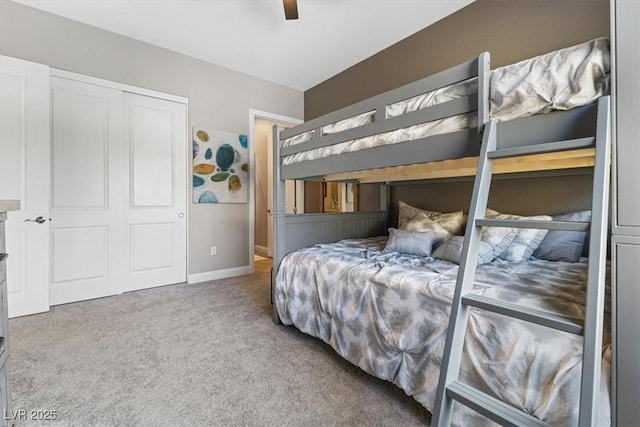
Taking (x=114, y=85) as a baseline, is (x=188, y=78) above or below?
above

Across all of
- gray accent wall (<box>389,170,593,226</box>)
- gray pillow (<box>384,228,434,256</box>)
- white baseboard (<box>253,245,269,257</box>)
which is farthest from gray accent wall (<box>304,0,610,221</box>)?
white baseboard (<box>253,245,269,257</box>)

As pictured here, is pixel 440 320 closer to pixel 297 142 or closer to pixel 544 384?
pixel 544 384

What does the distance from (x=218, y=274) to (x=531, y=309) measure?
3596 mm

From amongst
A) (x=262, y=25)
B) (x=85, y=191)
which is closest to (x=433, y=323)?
(x=262, y=25)

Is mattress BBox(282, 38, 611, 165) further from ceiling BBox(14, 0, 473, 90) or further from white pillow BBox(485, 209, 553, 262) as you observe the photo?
ceiling BBox(14, 0, 473, 90)

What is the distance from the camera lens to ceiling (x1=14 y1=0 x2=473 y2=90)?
2.75 meters

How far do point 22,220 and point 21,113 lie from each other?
0.92 m

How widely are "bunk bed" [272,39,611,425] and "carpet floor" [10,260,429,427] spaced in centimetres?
16

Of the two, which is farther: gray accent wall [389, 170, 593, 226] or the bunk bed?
gray accent wall [389, 170, 593, 226]

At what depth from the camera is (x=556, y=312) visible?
1021mm

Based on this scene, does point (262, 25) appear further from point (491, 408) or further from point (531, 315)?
point (491, 408)

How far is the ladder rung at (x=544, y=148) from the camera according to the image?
968mm

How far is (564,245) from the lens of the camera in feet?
6.36

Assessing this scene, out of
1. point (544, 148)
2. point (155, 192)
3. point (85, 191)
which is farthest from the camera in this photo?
point (155, 192)
